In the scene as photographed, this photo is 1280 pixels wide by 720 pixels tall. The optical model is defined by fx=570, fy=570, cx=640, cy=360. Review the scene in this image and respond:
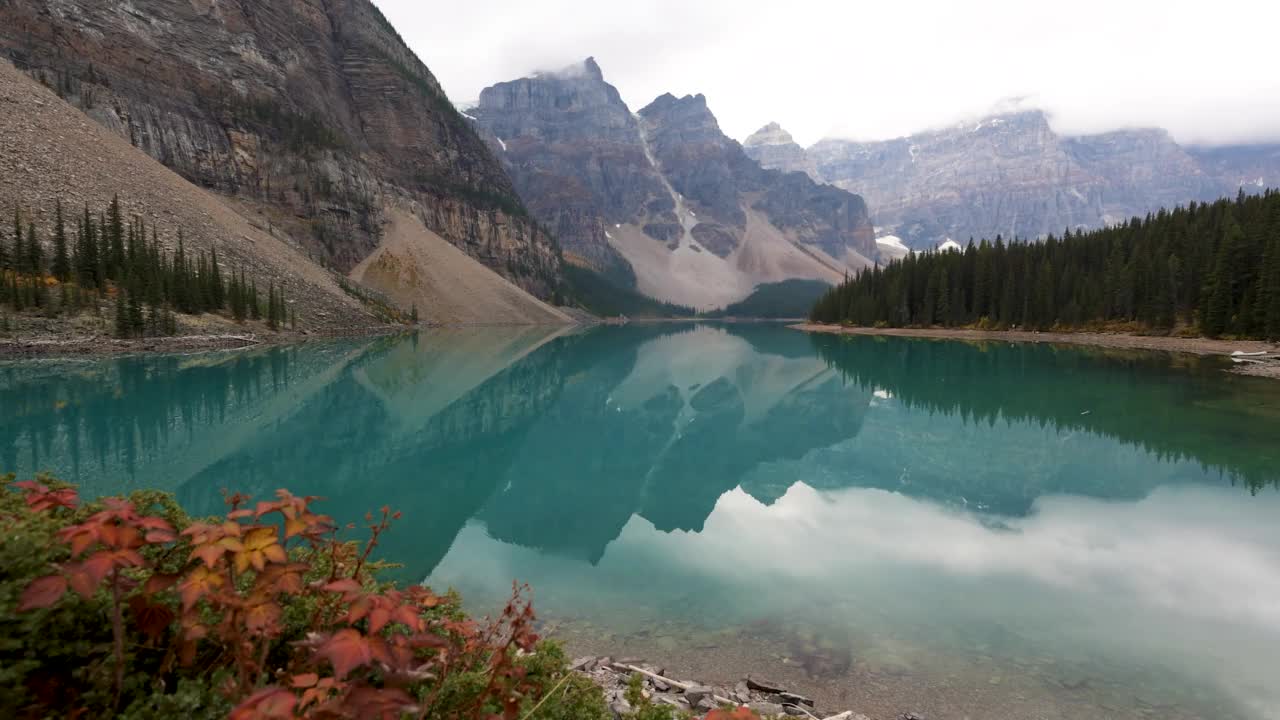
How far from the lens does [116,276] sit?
53438 mm

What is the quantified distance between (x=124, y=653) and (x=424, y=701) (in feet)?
4.71

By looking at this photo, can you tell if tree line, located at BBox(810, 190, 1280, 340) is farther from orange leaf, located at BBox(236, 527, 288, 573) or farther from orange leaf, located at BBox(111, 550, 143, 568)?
orange leaf, located at BBox(111, 550, 143, 568)

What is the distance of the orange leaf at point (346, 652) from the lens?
1.99 m

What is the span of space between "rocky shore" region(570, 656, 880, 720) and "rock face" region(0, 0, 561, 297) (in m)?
123

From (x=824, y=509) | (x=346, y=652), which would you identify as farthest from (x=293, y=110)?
(x=346, y=652)

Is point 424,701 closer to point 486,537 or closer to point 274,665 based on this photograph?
point 274,665

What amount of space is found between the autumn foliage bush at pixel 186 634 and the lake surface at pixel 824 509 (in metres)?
6.48

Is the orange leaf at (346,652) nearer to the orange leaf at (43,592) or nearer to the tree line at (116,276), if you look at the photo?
the orange leaf at (43,592)

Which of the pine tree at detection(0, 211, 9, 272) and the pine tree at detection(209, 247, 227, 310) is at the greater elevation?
the pine tree at detection(0, 211, 9, 272)

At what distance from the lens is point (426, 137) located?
166750mm

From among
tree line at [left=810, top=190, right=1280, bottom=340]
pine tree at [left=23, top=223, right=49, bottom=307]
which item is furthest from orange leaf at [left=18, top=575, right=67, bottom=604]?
tree line at [left=810, top=190, right=1280, bottom=340]

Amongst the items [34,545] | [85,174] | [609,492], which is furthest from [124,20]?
[34,545]

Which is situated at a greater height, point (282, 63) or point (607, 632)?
point (282, 63)

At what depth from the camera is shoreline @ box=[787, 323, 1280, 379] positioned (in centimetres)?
4738
